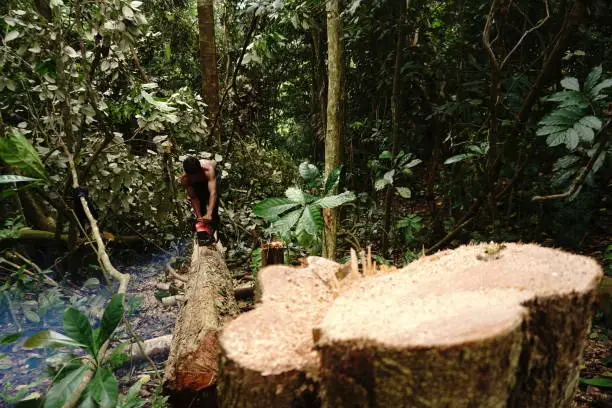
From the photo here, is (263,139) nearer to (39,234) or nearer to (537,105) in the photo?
(39,234)

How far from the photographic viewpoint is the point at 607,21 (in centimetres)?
339

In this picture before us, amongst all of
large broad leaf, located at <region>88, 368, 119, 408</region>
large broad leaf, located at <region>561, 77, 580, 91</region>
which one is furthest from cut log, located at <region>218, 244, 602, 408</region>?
large broad leaf, located at <region>561, 77, 580, 91</region>

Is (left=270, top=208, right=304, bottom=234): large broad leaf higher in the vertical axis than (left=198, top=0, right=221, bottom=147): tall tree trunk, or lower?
lower

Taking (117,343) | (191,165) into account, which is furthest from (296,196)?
(117,343)

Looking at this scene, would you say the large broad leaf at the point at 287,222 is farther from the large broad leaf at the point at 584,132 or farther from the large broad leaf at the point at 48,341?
the large broad leaf at the point at 584,132

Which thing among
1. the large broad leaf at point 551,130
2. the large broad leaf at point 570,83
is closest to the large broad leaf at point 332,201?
the large broad leaf at point 551,130

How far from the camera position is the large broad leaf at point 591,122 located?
2121mm

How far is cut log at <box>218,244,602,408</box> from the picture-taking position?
0.86m

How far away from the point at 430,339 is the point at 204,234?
9.83 ft

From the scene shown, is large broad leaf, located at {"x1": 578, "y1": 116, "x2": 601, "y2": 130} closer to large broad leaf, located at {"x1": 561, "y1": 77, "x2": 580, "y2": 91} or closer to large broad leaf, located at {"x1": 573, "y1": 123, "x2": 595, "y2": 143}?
large broad leaf, located at {"x1": 573, "y1": 123, "x2": 595, "y2": 143}

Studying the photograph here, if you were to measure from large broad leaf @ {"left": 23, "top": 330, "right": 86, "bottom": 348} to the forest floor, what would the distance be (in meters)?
0.81

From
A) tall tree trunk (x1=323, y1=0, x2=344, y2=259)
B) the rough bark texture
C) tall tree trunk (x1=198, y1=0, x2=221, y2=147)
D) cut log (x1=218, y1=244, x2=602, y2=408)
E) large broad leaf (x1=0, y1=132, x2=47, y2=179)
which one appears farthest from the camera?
tall tree trunk (x1=198, y1=0, x2=221, y2=147)

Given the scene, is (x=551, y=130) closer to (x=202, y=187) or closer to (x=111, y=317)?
(x=111, y=317)

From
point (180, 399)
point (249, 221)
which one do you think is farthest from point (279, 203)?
point (249, 221)
